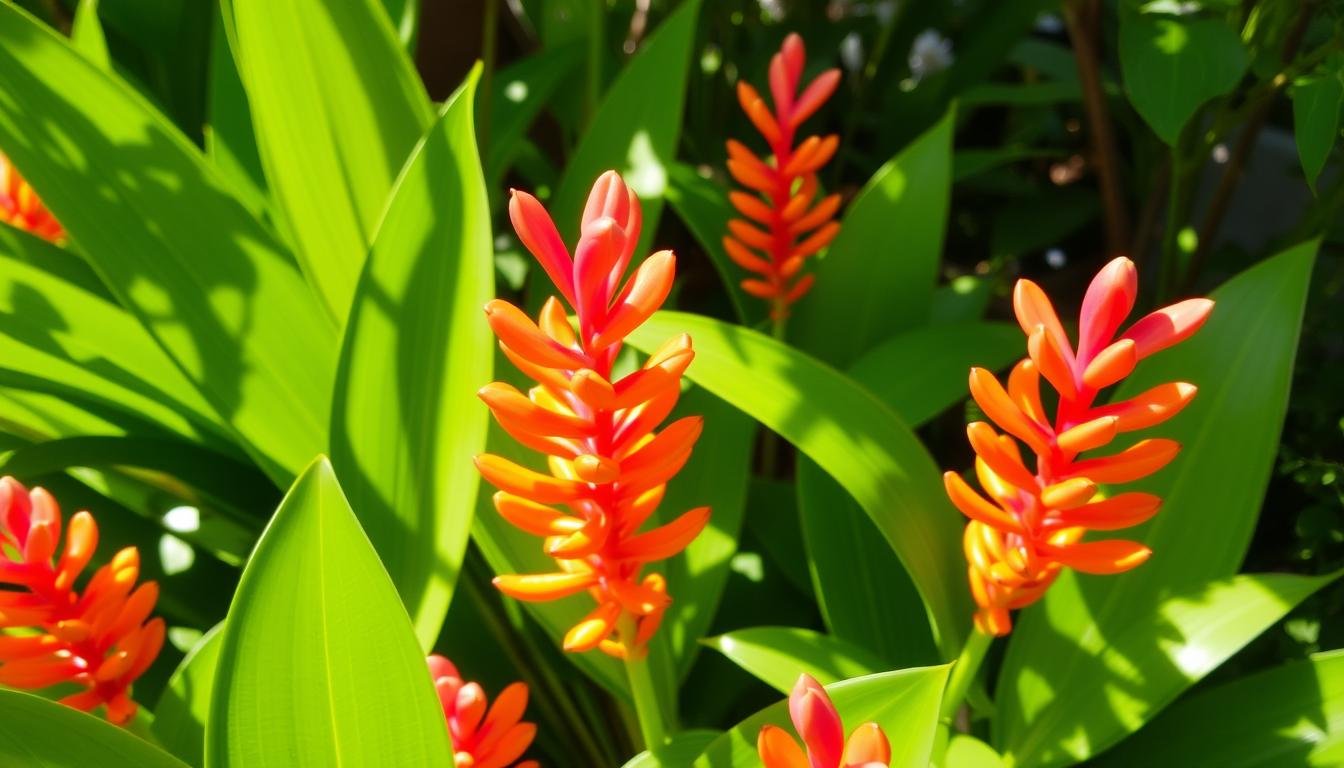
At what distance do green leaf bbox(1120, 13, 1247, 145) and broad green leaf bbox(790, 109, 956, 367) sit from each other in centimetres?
14

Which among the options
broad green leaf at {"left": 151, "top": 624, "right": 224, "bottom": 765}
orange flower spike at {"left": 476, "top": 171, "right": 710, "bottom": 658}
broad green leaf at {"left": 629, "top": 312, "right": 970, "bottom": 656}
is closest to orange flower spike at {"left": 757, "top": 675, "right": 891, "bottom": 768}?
orange flower spike at {"left": 476, "top": 171, "right": 710, "bottom": 658}

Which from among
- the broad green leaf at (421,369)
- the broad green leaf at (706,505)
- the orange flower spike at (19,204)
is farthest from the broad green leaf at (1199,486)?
the orange flower spike at (19,204)

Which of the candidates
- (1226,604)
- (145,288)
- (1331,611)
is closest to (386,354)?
(145,288)

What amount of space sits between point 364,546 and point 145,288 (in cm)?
24

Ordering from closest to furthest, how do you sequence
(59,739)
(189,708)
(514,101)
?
(59,739) → (189,708) → (514,101)

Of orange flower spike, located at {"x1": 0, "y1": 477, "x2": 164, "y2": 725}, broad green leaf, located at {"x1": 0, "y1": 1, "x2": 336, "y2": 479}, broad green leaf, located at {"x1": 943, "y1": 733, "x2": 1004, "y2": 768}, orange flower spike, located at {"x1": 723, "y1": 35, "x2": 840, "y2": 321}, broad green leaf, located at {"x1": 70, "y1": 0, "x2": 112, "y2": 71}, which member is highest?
broad green leaf, located at {"x1": 70, "y1": 0, "x2": 112, "y2": 71}

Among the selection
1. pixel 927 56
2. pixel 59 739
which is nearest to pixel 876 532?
pixel 59 739

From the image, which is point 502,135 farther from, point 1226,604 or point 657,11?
point 1226,604

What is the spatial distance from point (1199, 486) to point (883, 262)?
23cm

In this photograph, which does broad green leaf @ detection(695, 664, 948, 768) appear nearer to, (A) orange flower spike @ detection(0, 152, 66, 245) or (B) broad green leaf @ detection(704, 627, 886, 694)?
(B) broad green leaf @ detection(704, 627, 886, 694)

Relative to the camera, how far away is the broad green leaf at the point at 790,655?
0.52 meters

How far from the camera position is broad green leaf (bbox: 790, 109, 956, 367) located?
0.71 metres

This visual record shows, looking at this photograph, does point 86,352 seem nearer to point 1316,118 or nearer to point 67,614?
point 67,614

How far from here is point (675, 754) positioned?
0.49m
